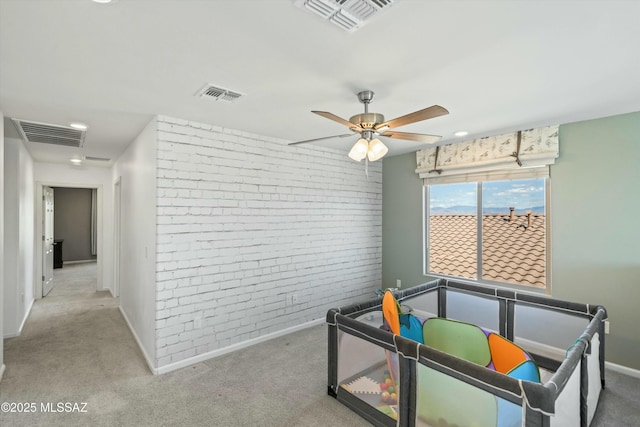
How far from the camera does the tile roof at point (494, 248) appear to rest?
11.2 feet

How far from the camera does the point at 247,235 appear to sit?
3.40m

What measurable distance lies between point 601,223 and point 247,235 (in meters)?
3.61

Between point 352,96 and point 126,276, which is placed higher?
point 352,96

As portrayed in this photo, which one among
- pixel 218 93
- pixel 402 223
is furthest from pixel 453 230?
pixel 218 93

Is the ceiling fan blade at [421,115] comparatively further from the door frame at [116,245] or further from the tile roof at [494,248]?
the door frame at [116,245]

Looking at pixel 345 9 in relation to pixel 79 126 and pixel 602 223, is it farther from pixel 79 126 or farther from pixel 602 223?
pixel 602 223

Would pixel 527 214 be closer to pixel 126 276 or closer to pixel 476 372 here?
pixel 476 372

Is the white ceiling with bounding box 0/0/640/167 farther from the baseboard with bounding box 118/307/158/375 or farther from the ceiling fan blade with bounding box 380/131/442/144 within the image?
the baseboard with bounding box 118/307/158/375

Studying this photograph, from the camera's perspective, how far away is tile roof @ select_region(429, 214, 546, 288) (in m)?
3.43

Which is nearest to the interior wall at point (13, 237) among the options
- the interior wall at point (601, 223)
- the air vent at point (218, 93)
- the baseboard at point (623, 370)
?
the air vent at point (218, 93)

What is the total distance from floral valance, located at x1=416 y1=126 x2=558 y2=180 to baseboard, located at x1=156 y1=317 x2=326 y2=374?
8.81 ft

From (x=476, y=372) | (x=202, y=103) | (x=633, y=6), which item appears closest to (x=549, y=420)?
(x=476, y=372)

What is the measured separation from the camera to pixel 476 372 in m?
1.54

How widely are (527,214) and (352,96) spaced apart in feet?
8.65
